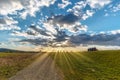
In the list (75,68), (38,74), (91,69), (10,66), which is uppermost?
(10,66)

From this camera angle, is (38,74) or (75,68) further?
(75,68)

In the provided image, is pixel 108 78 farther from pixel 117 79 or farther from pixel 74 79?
pixel 74 79

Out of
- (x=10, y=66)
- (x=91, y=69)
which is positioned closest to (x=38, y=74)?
(x=91, y=69)

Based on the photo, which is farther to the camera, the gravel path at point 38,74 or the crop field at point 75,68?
the crop field at point 75,68

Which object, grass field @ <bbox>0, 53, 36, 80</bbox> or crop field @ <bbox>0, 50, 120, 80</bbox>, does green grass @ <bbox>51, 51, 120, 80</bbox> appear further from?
grass field @ <bbox>0, 53, 36, 80</bbox>

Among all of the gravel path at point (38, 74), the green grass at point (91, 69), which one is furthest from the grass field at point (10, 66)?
the green grass at point (91, 69)

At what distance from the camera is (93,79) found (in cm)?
3158

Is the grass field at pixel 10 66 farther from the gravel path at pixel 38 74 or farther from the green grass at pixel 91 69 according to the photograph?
the green grass at pixel 91 69

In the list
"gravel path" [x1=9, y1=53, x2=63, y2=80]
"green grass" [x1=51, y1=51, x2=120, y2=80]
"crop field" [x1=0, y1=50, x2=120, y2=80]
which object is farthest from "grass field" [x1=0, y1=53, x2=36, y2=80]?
"green grass" [x1=51, y1=51, x2=120, y2=80]

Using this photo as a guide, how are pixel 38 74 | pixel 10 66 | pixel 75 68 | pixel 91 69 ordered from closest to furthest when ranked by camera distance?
pixel 38 74 → pixel 91 69 → pixel 75 68 → pixel 10 66

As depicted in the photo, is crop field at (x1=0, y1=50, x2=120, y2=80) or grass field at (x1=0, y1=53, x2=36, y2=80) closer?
crop field at (x1=0, y1=50, x2=120, y2=80)

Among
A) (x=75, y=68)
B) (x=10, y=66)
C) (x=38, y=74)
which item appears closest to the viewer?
(x=38, y=74)

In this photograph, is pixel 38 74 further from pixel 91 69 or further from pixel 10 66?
pixel 10 66

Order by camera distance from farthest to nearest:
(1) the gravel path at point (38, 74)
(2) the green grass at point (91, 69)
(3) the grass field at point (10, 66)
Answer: (3) the grass field at point (10, 66) < (2) the green grass at point (91, 69) < (1) the gravel path at point (38, 74)
